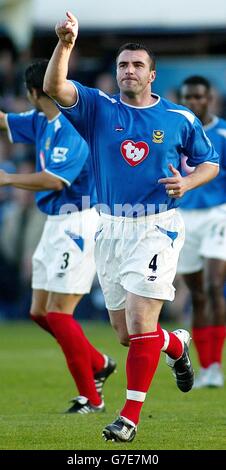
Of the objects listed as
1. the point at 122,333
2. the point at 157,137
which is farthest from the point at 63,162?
the point at 122,333

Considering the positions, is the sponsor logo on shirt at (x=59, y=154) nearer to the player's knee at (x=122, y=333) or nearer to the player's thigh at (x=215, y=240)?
the player's knee at (x=122, y=333)

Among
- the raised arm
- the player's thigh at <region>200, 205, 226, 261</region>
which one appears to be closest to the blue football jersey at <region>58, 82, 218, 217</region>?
the raised arm

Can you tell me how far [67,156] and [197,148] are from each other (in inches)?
68.8

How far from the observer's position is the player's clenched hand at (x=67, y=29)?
24.0 feet

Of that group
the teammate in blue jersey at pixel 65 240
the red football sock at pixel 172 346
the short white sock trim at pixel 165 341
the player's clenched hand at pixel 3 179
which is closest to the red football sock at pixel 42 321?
the teammate in blue jersey at pixel 65 240

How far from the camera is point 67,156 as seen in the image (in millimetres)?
9523

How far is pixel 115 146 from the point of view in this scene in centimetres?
787

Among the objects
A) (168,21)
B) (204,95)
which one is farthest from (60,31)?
(168,21)

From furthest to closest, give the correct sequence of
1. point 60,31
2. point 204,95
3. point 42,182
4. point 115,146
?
1. point 204,95
2. point 42,182
3. point 115,146
4. point 60,31

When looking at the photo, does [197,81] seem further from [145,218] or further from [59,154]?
[145,218]

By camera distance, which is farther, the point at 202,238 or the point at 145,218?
the point at 202,238

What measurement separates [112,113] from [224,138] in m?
3.62

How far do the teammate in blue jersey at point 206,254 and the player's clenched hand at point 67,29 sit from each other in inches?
163
